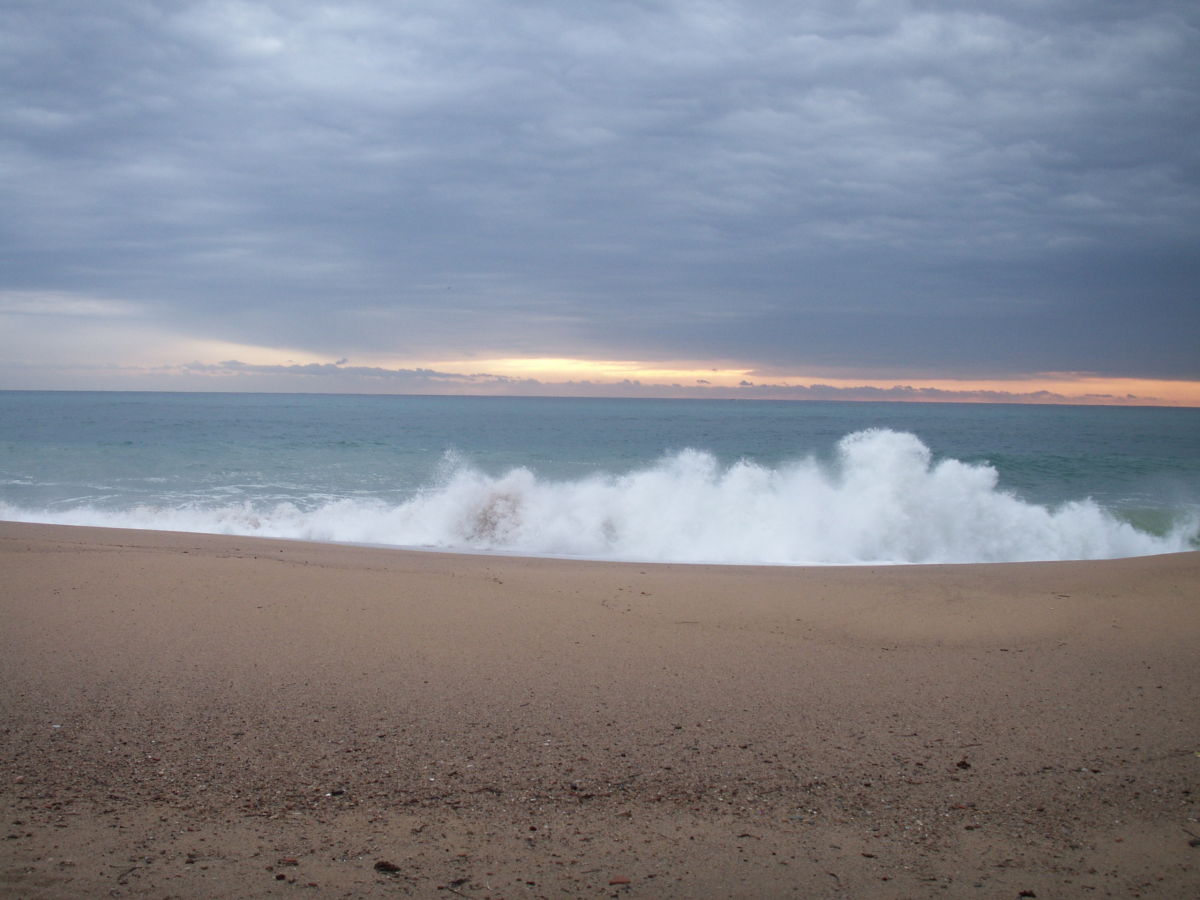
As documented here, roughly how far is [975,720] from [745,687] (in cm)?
130

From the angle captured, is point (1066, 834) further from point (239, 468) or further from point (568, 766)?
point (239, 468)

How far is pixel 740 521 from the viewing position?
14.8 meters

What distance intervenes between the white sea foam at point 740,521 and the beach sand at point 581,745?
21.3 ft

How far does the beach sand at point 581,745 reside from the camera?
9.09 ft

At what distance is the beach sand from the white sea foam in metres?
6.51

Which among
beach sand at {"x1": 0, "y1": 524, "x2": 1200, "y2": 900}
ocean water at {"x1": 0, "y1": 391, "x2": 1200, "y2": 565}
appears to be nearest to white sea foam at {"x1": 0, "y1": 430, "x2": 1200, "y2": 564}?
ocean water at {"x1": 0, "y1": 391, "x2": 1200, "y2": 565}

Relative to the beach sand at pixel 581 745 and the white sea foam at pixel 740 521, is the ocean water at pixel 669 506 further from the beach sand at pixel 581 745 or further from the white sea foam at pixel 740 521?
the beach sand at pixel 581 745

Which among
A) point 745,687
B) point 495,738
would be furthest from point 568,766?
point 745,687

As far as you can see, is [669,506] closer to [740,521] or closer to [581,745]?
[740,521]

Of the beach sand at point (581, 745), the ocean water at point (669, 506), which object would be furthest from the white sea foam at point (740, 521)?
the beach sand at point (581, 745)

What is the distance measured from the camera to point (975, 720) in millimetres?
4172

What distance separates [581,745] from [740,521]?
11.4m

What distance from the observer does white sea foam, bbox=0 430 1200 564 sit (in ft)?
44.4

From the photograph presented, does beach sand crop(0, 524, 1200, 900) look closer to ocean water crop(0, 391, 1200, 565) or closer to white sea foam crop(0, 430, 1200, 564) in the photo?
ocean water crop(0, 391, 1200, 565)
